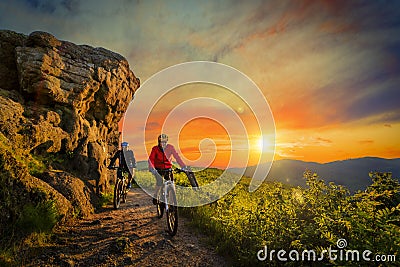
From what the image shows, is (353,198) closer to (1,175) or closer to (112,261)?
(112,261)

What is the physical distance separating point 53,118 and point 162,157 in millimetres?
7884

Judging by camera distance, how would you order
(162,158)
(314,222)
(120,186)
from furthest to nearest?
(120,186), (162,158), (314,222)

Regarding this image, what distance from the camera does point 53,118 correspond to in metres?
12.4

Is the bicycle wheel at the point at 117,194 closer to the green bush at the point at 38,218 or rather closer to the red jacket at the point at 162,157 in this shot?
the red jacket at the point at 162,157

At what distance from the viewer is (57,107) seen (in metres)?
13.8

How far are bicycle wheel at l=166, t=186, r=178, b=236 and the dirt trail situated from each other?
0.86ft

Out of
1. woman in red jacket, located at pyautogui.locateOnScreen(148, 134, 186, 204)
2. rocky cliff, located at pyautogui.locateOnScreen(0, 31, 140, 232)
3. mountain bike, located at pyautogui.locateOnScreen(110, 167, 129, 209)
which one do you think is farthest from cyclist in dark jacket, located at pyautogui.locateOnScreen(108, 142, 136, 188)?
woman in red jacket, located at pyautogui.locateOnScreen(148, 134, 186, 204)

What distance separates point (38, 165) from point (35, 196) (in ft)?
9.10

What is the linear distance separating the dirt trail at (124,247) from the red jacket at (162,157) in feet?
7.80

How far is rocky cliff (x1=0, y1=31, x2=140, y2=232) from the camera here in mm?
6998

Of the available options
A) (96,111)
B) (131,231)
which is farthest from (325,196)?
(96,111)

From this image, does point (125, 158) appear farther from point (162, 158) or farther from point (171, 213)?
point (171, 213)

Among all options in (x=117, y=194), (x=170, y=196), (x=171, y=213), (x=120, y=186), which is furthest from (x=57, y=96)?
(x=171, y=213)

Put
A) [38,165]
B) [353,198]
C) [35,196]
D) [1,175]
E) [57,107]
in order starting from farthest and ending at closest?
[57,107]
[38,165]
[35,196]
[1,175]
[353,198]
